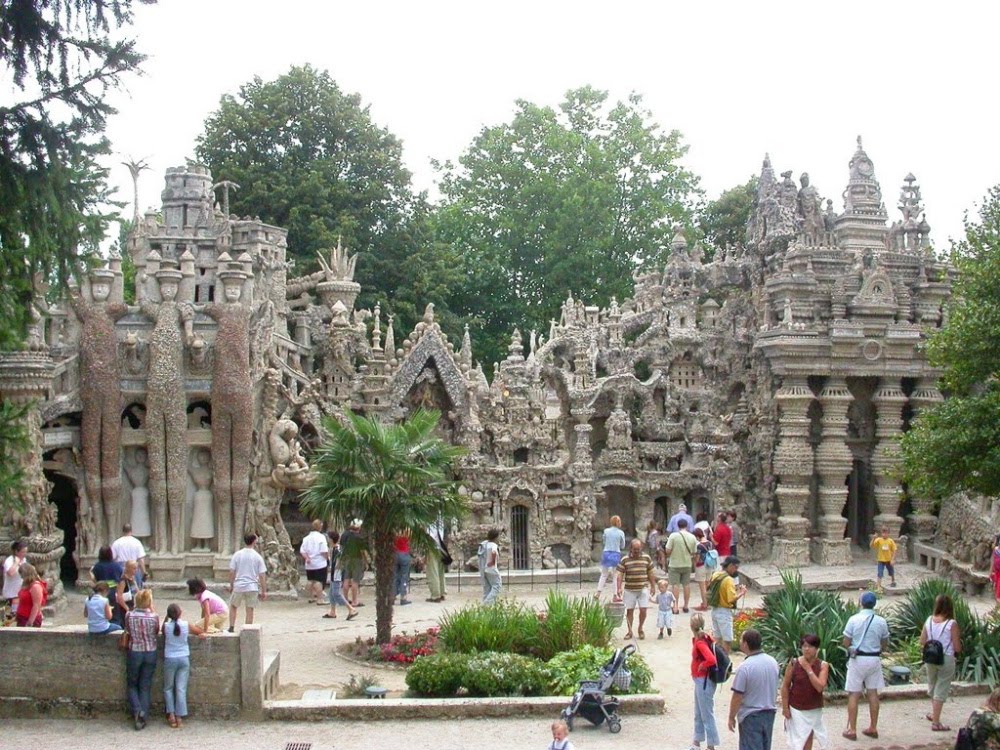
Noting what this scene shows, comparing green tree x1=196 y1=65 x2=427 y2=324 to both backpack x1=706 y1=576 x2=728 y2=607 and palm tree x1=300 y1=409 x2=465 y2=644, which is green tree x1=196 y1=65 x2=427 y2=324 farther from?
backpack x1=706 y1=576 x2=728 y2=607

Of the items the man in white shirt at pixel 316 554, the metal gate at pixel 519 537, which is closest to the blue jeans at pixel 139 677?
the man in white shirt at pixel 316 554

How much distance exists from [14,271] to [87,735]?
16.5 ft

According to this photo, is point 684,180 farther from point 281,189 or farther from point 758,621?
point 758,621

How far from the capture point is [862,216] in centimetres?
2752

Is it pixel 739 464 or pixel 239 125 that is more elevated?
pixel 239 125

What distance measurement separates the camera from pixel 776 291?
1004 inches

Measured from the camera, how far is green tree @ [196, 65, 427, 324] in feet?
119

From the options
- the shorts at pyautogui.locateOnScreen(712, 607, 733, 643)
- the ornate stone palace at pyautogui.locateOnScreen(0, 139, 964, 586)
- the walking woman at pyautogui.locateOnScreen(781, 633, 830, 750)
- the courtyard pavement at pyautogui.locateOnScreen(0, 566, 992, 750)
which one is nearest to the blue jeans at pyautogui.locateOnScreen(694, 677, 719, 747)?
the courtyard pavement at pyautogui.locateOnScreen(0, 566, 992, 750)

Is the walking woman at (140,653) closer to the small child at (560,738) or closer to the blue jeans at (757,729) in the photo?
the small child at (560,738)

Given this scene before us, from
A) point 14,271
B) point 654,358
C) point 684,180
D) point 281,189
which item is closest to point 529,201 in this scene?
point 684,180

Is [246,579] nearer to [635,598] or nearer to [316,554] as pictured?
[316,554]

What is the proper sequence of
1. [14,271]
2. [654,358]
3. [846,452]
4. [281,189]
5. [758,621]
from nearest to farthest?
[14,271] < [758,621] < [846,452] < [654,358] < [281,189]

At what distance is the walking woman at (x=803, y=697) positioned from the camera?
11656 mm

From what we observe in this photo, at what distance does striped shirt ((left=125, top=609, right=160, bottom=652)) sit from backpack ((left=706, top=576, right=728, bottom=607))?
6.88m
